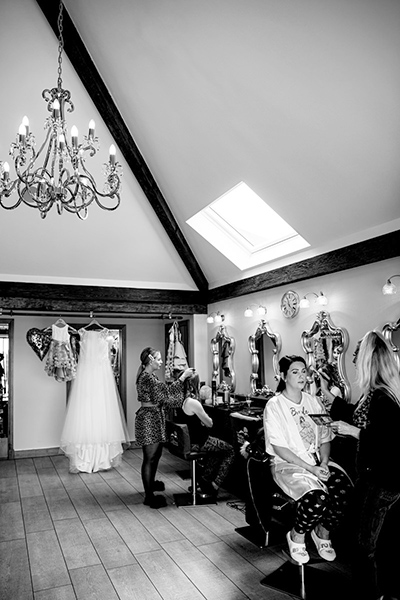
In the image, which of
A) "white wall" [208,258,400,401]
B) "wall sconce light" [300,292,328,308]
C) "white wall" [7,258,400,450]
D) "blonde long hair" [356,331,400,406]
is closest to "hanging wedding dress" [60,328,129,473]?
"white wall" [7,258,400,450]

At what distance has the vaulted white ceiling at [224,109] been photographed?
10.3 feet

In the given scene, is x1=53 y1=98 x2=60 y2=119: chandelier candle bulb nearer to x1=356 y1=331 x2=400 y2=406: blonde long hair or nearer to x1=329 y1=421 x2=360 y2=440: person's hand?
x1=356 y1=331 x2=400 y2=406: blonde long hair

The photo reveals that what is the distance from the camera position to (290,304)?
5.43 m

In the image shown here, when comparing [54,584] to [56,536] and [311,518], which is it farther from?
[311,518]

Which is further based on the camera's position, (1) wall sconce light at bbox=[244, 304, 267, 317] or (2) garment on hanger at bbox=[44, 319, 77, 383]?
(2) garment on hanger at bbox=[44, 319, 77, 383]

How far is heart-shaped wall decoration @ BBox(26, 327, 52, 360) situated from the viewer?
660 cm

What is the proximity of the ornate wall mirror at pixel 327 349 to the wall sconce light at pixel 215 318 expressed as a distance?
1.97 meters

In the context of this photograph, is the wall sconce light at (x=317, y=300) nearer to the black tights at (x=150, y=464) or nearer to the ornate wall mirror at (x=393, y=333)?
the ornate wall mirror at (x=393, y=333)

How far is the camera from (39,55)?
4.59 metres

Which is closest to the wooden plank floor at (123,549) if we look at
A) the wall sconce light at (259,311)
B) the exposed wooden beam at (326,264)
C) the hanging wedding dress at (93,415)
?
the hanging wedding dress at (93,415)

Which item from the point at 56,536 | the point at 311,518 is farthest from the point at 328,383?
the point at 56,536

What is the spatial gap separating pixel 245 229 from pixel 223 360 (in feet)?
6.63

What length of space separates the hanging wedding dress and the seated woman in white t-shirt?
3.80m

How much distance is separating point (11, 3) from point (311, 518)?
4761 millimetres
